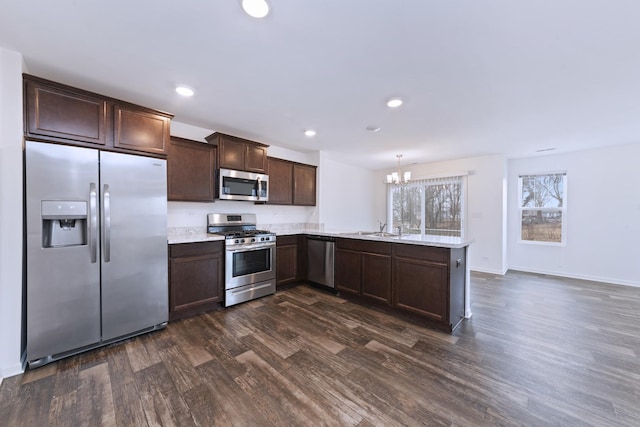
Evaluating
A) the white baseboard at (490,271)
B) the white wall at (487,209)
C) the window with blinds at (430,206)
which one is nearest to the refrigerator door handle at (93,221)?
the window with blinds at (430,206)

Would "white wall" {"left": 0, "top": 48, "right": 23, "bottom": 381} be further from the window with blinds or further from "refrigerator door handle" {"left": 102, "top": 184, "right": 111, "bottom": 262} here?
the window with blinds

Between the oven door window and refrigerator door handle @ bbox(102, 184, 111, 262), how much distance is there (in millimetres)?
1353

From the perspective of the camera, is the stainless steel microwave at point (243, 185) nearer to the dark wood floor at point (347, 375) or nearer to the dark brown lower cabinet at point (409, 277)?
the dark brown lower cabinet at point (409, 277)

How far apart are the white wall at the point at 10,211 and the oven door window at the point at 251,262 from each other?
190 centimetres

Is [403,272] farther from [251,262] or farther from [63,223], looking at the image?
[63,223]

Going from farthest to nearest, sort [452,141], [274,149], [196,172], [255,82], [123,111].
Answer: [274,149] → [452,141] → [196,172] → [123,111] → [255,82]

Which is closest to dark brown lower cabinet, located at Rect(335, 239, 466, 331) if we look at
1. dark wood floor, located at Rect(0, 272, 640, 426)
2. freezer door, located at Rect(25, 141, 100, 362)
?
dark wood floor, located at Rect(0, 272, 640, 426)

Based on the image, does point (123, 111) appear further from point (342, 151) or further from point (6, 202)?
point (342, 151)

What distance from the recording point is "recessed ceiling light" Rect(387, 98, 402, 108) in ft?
8.63

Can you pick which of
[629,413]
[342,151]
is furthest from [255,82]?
[629,413]

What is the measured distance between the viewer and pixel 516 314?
10.2 ft

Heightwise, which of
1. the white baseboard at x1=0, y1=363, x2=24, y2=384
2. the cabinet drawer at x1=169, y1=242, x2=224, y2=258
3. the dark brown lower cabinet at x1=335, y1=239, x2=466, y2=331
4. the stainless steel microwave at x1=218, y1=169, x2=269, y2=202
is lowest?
the white baseboard at x1=0, y1=363, x2=24, y2=384

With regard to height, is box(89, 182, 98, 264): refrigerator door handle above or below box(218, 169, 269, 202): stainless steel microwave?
below

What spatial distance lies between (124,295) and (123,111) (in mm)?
1827
